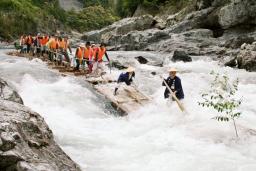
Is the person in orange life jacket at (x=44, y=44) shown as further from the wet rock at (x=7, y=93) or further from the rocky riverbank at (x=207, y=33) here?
the wet rock at (x=7, y=93)

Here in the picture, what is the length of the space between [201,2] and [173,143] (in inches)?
1506

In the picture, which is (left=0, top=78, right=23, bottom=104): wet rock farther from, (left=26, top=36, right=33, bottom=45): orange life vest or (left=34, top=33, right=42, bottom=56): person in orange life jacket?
(left=26, top=36, right=33, bottom=45): orange life vest

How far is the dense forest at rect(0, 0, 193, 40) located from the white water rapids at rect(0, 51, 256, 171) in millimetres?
45486

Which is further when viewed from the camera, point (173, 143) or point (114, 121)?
point (114, 121)

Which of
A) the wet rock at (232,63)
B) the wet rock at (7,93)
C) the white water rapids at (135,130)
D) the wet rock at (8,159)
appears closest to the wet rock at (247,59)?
the wet rock at (232,63)

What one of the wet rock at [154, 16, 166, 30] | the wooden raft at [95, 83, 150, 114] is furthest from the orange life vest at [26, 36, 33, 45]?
the wet rock at [154, 16, 166, 30]

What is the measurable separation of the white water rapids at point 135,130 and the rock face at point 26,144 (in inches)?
66.3

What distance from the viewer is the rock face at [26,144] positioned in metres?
5.59

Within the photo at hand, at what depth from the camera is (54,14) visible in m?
122

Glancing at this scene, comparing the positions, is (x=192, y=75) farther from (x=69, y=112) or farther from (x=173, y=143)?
(x=173, y=143)

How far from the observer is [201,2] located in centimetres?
4706

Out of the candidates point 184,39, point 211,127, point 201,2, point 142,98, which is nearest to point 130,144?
point 211,127

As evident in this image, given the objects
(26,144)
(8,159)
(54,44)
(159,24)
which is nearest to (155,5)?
(159,24)

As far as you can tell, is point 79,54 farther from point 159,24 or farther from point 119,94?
point 159,24
